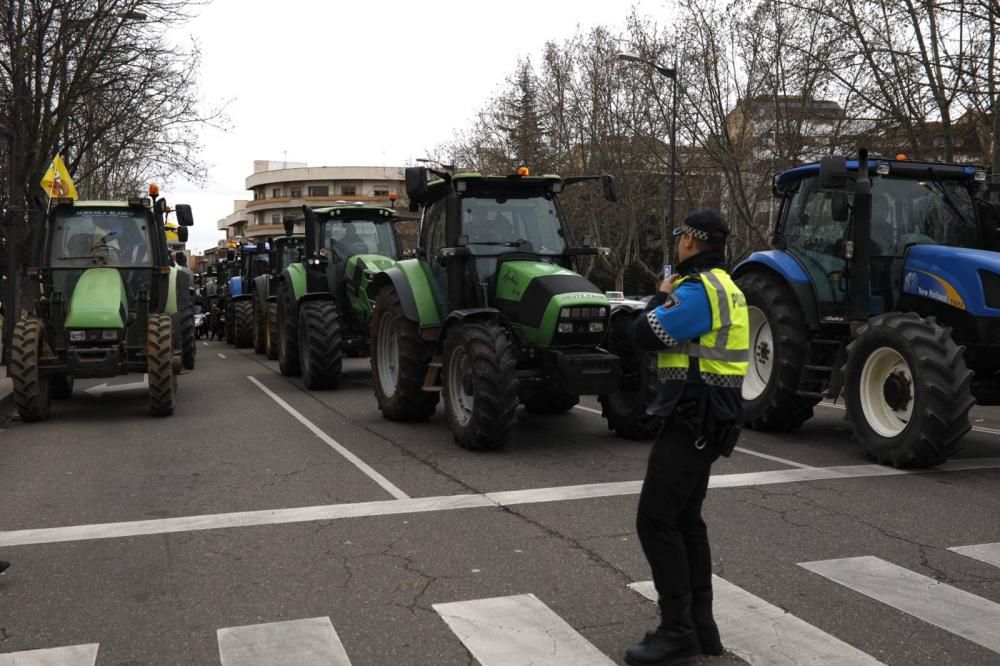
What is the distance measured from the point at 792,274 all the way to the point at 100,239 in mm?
8987

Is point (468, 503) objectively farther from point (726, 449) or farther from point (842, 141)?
point (842, 141)

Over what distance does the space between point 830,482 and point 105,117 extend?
22.6 metres

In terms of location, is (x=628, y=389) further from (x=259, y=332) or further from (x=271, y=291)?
(x=259, y=332)

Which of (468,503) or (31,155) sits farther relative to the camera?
(31,155)

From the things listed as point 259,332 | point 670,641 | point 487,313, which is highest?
point 487,313

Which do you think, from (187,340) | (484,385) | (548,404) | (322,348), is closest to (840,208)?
(484,385)

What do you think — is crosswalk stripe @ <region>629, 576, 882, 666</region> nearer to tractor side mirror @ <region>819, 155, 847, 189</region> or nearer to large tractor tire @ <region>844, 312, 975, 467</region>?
large tractor tire @ <region>844, 312, 975, 467</region>

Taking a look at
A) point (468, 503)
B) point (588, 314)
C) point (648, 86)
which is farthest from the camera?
point (648, 86)

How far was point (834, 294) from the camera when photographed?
9.59m

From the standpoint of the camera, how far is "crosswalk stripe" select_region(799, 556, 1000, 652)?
4.55 m

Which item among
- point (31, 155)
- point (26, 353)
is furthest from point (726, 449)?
point (31, 155)

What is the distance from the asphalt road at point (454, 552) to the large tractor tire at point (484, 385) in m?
0.24

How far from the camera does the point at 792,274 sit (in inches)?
388

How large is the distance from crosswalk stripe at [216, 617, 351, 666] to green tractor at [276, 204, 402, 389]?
994 cm
